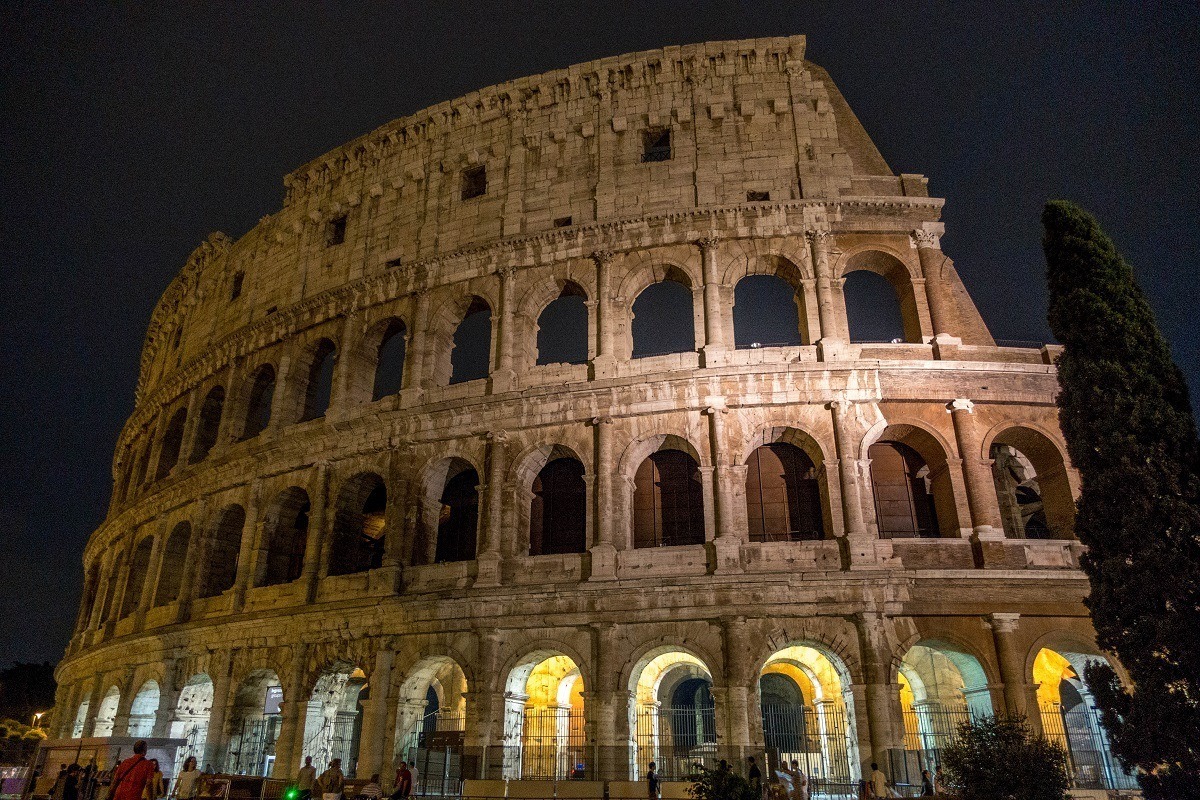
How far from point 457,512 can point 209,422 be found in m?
10.6

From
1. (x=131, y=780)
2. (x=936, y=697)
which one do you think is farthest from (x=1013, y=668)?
(x=131, y=780)

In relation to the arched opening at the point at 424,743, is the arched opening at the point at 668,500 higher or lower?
higher

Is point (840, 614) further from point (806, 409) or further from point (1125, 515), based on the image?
point (1125, 515)

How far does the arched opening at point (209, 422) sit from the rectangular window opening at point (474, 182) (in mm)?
10231

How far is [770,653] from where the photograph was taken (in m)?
14.8

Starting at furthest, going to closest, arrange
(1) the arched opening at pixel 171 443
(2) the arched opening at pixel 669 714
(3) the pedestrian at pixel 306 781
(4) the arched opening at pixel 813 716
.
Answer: (1) the arched opening at pixel 171 443
(2) the arched opening at pixel 669 714
(4) the arched opening at pixel 813 716
(3) the pedestrian at pixel 306 781

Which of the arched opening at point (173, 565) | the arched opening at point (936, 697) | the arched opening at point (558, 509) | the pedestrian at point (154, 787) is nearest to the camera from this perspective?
the pedestrian at point (154, 787)

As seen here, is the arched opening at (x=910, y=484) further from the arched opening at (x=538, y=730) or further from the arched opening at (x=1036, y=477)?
the arched opening at (x=538, y=730)

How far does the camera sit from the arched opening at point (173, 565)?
22516 millimetres

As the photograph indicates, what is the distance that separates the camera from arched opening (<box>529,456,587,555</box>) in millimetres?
18000

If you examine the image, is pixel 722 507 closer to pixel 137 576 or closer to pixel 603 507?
pixel 603 507

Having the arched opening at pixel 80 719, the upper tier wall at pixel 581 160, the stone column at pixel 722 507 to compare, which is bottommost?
the arched opening at pixel 80 719

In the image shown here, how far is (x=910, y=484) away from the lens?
16734 millimetres

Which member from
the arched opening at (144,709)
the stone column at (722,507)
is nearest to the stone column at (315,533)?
the arched opening at (144,709)
